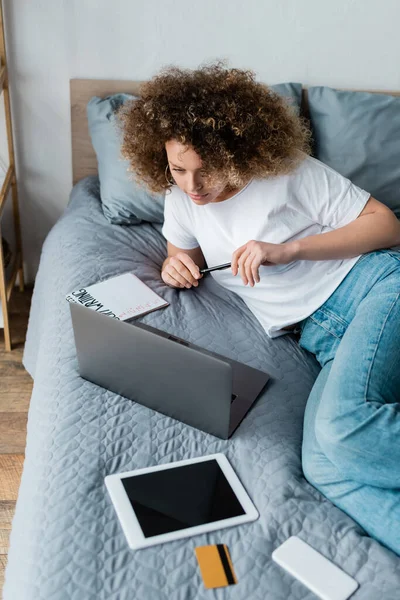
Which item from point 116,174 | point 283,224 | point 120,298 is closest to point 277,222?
point 283,224

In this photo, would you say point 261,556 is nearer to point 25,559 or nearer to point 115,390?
point 25,559

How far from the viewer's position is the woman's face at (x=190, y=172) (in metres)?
1.38

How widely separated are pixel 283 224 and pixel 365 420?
0.54m

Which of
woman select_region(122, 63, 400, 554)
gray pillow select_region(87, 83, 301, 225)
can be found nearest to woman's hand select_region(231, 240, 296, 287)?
woman select_region(122, 63, 400, 554)

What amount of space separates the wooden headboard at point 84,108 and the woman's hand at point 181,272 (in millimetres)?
637

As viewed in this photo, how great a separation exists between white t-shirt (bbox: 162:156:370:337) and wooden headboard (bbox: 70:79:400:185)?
61cm

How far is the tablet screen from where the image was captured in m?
1.07

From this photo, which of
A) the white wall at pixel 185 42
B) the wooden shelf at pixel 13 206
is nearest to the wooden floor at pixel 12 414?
the wooden shelf at pixel 13 206

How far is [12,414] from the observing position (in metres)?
1.80

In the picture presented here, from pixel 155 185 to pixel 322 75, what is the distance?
81 centimetres

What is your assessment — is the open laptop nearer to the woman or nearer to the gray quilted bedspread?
the gray quilted bedspread

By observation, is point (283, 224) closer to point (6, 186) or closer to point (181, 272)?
point (181, 272)

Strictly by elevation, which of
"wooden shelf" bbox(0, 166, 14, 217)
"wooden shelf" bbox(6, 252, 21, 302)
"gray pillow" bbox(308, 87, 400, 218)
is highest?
"gray pillow" bbox(308, 87, 400, 218)

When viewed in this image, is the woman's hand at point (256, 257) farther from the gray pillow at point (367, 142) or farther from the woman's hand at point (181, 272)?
the gray pillow at point (367, 142)
